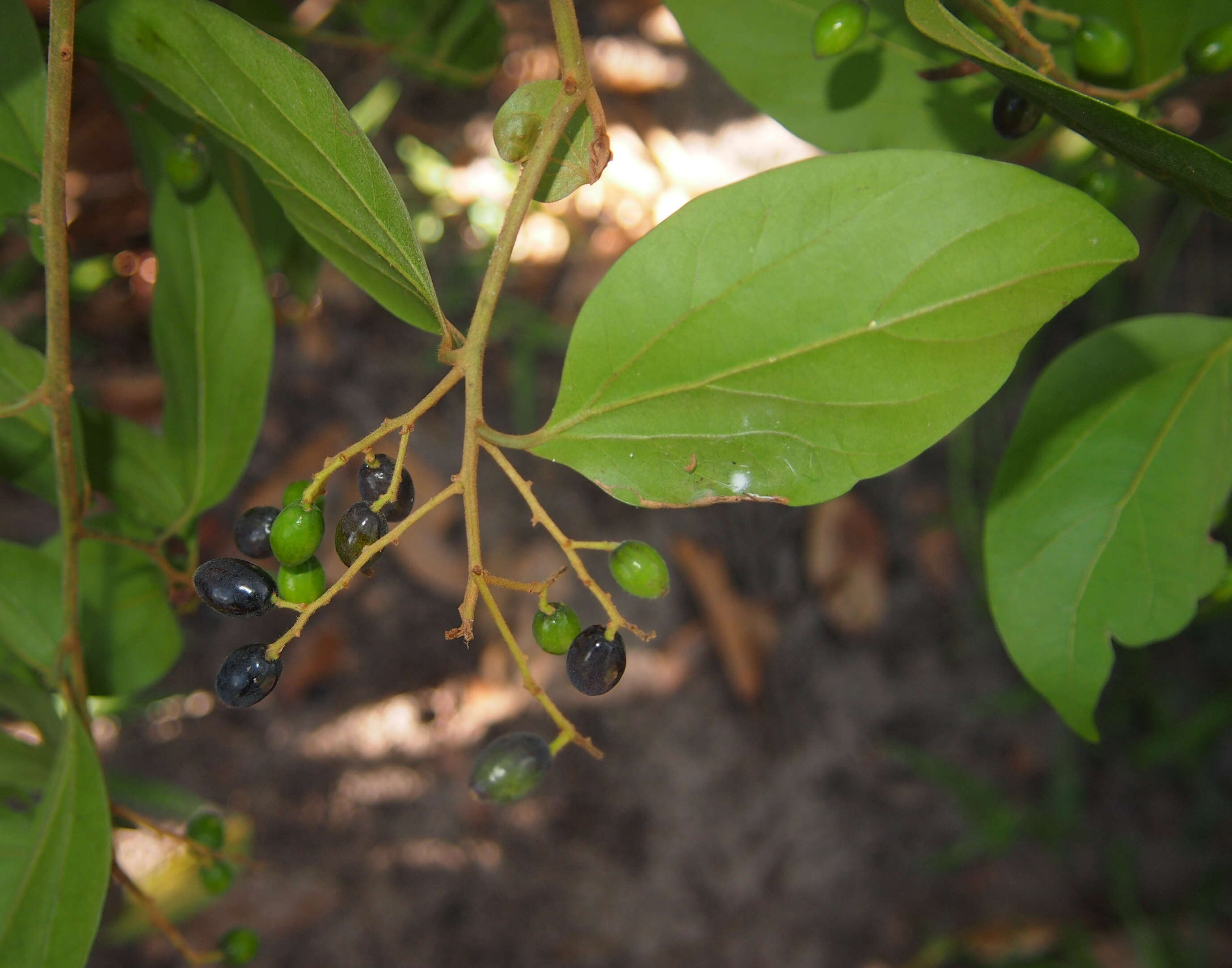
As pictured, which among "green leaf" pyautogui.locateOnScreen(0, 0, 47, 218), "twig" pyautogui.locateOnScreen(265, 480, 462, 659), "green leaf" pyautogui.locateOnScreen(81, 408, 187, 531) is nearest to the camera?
"twig" pyautogui.locateOnScreen(265, 480, 462, 659)

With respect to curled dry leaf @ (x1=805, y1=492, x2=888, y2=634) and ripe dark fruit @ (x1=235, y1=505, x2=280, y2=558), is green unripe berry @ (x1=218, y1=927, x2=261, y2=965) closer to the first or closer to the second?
ripe dark fruit @ (x1=235, y1=505, x2=280, y2=558)

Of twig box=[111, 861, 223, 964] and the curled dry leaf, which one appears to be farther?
the curled dry leaf

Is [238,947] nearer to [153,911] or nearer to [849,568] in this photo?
[153,911]

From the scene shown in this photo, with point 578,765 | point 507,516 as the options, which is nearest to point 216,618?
point 507,516

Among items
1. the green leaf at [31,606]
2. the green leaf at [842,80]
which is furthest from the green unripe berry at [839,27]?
the green leaf at [31,606]

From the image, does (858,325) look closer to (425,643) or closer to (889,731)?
(425,643)

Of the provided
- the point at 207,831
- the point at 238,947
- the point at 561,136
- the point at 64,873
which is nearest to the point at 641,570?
the point at 561,136

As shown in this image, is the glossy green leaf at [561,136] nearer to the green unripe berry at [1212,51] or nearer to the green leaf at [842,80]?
the green leaf at [842,80]

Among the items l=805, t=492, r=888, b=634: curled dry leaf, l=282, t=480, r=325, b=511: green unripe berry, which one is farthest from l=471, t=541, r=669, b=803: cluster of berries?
l=805, t=492, r=888, b=634: curled dry leaf
